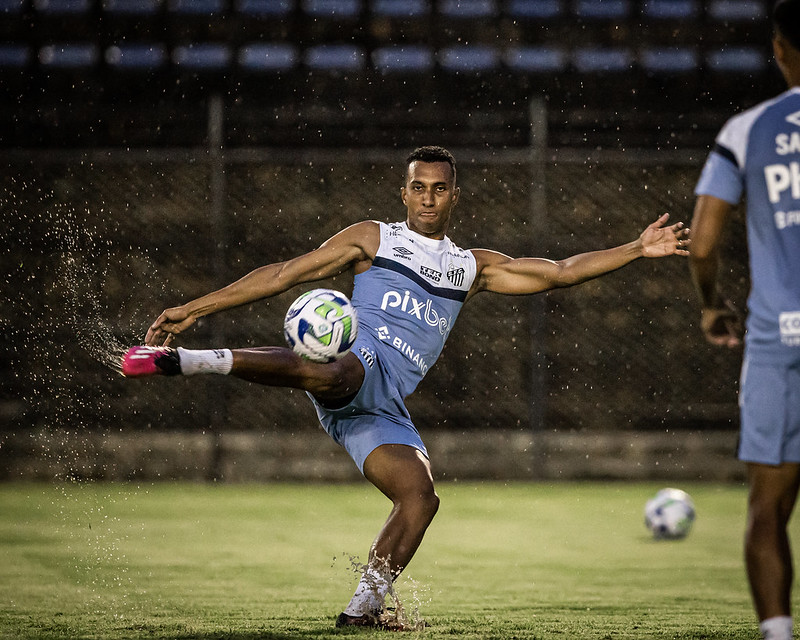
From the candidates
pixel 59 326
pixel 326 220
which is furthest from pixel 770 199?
pixel 59 326

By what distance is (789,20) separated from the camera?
11.3ft

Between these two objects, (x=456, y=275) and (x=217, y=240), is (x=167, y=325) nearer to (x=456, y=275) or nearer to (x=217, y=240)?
(x=456, y=275)

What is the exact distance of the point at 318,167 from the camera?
39.7 feet

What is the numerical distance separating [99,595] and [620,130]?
8.81 metres

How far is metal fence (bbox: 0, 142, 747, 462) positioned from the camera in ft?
36.4

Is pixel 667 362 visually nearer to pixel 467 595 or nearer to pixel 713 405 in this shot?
pixel 713 405

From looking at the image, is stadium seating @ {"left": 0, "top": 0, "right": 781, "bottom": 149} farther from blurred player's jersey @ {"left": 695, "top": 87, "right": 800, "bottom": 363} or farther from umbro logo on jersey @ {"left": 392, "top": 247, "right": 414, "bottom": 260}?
blurred player's jersey @ {"left": 695, "top": 87, "right": 800, "bottom": 363}

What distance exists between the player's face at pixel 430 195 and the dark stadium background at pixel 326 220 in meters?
5.58

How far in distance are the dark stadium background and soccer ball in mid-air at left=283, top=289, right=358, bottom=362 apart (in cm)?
617

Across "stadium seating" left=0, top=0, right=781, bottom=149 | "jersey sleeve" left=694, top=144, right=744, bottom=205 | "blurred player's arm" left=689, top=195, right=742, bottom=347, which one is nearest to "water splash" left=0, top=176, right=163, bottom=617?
"stadium seating" left=0, top=0, right=781, bottom=149

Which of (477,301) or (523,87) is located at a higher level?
(523,87)

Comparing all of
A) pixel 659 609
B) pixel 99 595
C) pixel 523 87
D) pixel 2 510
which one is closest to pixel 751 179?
pixel 659 609

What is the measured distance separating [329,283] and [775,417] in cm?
855

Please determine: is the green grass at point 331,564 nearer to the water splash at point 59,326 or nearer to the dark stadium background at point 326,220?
the water splash at point 59,326
